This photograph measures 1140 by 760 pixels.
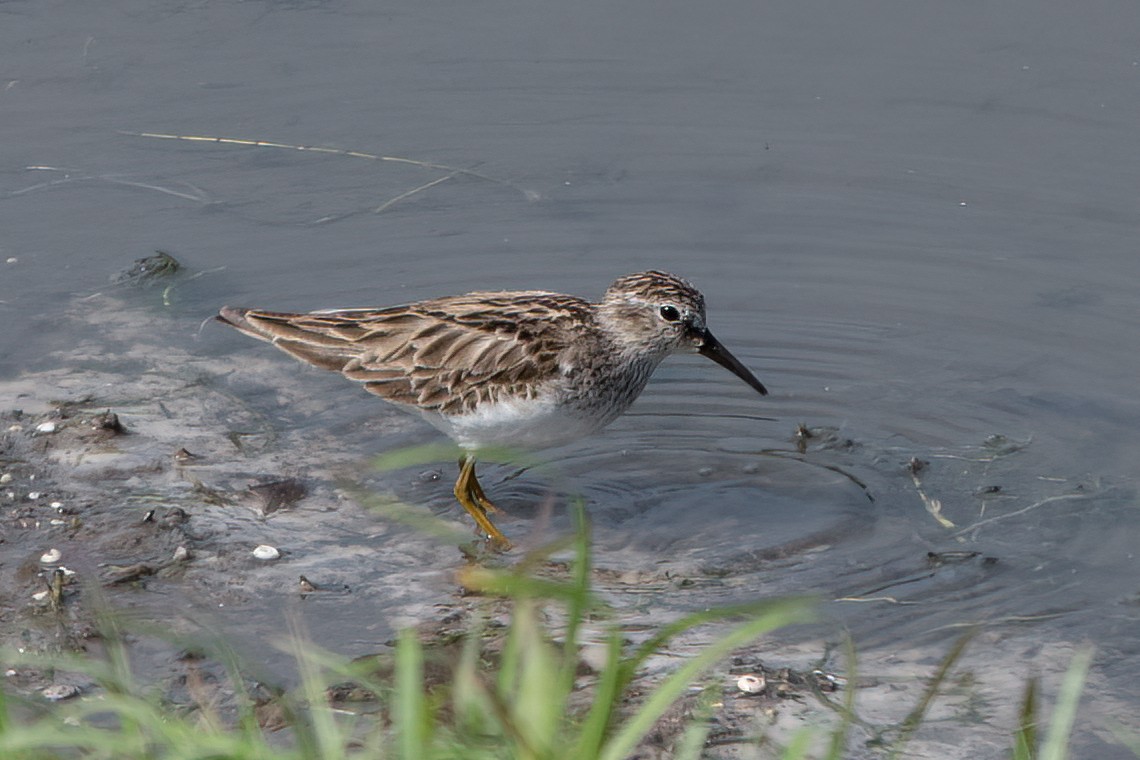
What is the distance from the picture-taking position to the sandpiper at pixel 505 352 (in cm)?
684

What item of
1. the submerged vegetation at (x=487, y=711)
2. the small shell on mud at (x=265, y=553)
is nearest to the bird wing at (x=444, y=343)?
the small shell on mud at (x=265, y=553)

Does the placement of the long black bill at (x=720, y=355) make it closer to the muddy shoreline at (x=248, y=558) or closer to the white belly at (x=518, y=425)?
the white belly at (x=518, y=425)

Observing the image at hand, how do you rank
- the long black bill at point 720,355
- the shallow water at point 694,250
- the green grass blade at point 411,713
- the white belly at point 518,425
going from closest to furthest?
the green grass blade at point 411,713
the shallow water at point 694,250
the white belly at point 518,425
the long black bill at point 720,355

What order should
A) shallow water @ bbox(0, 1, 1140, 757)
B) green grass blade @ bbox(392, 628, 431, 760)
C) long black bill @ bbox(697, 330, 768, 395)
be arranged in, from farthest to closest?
long black bill @ bbox(697, 330, 768, 395), shallow water @ bbox(0, 1, 1140, 757), green grass blade @ bbox(392, 628, 431, 760)

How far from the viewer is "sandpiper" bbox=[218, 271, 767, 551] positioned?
684 centimetres

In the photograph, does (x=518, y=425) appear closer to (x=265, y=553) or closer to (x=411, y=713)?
(x=265, y=553)

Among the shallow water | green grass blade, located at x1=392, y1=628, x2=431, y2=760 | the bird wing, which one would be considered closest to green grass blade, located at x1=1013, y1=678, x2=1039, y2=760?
green grass blade, located at x1=392, y1=628, x2=431, y2=760

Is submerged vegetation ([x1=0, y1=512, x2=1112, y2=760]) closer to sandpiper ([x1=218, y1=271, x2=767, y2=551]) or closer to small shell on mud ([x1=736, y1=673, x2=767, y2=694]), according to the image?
small shell on mud ([x1=736, y1=673, x2=767, y2=694])

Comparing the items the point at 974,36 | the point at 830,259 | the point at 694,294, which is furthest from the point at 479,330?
the point at 974,36

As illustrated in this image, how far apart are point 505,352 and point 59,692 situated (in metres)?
2.57

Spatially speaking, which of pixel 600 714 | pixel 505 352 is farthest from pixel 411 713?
pixel 505 352

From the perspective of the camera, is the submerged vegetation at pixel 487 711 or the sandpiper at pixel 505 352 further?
the sandpiper at pixel 505 352

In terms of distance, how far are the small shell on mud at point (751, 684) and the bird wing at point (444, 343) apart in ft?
6.27

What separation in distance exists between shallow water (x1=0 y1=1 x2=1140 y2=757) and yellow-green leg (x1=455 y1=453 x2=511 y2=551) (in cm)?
15
